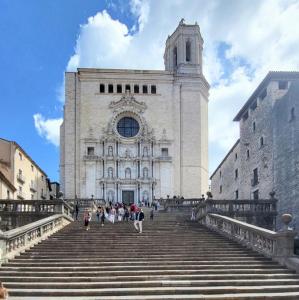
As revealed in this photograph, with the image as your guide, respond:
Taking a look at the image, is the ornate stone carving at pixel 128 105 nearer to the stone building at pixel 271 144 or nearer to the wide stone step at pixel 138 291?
the stone building at pixel 271 144

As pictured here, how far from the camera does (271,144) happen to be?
107 feet

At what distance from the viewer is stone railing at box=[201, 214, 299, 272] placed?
623 inches

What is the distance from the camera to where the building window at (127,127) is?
5391 cm

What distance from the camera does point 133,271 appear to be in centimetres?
1471

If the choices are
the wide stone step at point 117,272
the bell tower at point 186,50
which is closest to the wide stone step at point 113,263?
the wide stone step at point 117,272

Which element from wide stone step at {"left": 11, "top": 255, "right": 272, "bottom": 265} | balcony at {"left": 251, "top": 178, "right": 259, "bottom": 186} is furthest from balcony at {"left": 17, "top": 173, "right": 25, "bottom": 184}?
wide stone step at {"left": 11, "top": 255, "right": 272, "bottom": 265}

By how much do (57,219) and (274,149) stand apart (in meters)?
15.0

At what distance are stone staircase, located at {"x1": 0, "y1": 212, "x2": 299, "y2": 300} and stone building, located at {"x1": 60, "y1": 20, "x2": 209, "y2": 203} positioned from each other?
104 feet

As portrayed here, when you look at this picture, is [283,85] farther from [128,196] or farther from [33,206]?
[128,196]

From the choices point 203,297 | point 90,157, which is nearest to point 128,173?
point 90,157

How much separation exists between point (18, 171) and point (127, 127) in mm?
12798

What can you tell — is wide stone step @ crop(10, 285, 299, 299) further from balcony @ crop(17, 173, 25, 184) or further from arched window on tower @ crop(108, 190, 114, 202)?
arched window on tower @ crop(108, 190, 114, 202)

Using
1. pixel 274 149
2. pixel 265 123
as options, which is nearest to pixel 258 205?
pixel 274 149

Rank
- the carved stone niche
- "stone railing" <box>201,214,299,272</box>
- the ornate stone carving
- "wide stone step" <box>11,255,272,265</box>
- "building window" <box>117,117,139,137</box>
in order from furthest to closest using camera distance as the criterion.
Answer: "building window" <box>117,117,139,137</box> → the ornate stone carving → the carved stone niche → "wide stone step" <box>11,255,272,265</box> → "stone railing" <box>201,214,299,272</box>
